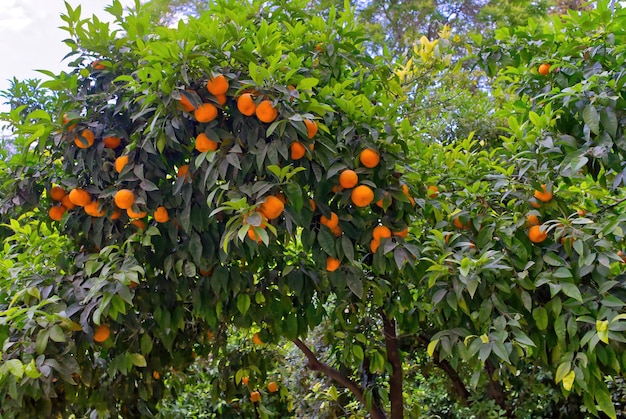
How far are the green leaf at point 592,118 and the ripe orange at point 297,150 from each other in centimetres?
86

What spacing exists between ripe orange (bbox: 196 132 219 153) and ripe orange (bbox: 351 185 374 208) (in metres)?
0.41

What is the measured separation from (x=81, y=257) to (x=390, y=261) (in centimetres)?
98

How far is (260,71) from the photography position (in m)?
1.52

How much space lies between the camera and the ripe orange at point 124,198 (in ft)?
5.24

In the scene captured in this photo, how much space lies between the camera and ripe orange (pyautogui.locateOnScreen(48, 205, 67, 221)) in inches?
73.1

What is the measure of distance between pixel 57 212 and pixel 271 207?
0.84 m

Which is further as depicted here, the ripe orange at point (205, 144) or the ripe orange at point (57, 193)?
the ripe orange at point (57, 193)

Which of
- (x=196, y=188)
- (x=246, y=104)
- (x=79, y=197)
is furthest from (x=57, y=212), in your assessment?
(x=246, y=104)

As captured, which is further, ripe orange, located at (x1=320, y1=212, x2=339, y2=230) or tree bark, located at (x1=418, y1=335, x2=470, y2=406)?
tree bark, located at (x1=418, y1=335, x2=470, y2=406)

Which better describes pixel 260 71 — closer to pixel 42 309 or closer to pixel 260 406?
pixel 42 309

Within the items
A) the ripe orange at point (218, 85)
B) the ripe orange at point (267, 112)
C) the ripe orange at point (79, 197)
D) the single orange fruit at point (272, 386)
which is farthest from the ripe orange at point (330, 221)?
the single orange fruit at point (272, 386)

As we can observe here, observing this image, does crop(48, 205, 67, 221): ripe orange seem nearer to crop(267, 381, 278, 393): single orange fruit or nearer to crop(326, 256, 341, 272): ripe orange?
crop(326, 256, 341, 272): ripe orange

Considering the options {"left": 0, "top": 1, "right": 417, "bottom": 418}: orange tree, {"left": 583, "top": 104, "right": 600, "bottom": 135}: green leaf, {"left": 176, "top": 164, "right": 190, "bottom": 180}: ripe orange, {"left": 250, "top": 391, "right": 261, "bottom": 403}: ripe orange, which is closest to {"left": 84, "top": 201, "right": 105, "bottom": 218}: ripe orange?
{"left": 0, "top": 1, "right": 417, "bottom": 418}: orange tree

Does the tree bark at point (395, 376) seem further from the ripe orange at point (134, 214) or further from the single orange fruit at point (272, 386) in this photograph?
the ripe orange at point (134, 214)
